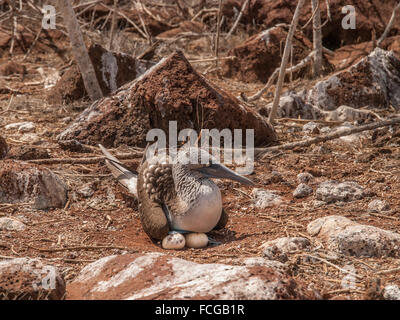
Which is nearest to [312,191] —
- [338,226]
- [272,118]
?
[338,226]

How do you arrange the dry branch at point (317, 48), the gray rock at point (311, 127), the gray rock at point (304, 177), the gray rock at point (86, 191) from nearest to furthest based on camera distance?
the gray rock at point (86, 191) → the gray rock at point (304, 177) → the gray rock at point (311, 127) → the dry branch at point (317, 48)

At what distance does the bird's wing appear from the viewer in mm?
4887

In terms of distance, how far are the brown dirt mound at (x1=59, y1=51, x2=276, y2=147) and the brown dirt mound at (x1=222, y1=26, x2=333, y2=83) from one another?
126 inches

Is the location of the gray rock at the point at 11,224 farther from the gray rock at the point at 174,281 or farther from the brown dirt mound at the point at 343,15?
the brown dirt mound at the point at 343,15

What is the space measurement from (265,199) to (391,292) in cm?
206

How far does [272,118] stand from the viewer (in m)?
6.62

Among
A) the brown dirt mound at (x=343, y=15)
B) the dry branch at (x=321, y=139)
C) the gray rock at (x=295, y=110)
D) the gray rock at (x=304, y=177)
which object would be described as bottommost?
the gray rock at (x=304, y=177)

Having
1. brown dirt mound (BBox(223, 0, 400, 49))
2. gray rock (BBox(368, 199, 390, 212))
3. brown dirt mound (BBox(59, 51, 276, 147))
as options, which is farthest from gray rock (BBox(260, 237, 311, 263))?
brown dirt mound (BBox(223, 0, 400, 49))

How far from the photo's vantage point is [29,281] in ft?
9.38

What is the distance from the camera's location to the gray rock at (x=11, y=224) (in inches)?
170

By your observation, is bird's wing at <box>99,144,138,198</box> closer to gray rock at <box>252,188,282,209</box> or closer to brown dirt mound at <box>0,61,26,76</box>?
gray rock at <box>252,188,282,209</box>

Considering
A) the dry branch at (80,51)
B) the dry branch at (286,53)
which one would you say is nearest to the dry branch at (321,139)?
the dry branch at (286,53)

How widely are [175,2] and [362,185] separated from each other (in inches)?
371

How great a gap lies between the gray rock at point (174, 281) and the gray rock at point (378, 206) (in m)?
2.03
